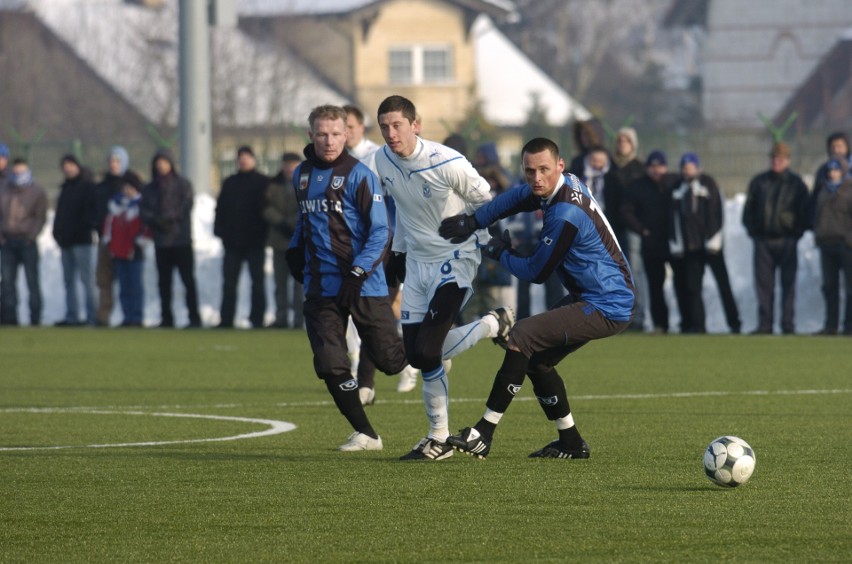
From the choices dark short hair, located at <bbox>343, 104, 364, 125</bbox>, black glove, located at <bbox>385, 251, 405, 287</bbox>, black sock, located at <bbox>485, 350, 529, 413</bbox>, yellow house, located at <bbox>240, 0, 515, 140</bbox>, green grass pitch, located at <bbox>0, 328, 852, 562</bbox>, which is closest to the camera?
green grass pitch, located at <bbox>0, 328, 852, 562</bbox>

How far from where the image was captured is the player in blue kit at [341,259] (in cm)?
954

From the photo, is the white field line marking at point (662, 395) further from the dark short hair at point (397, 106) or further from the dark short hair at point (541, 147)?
the dark short hair at point (541, 147)

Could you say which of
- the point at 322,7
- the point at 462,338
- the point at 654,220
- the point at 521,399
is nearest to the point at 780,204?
the point at 654,220

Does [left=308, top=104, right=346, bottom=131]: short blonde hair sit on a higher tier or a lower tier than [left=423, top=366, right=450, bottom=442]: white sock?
higher

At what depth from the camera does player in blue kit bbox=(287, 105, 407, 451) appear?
31.3 ft

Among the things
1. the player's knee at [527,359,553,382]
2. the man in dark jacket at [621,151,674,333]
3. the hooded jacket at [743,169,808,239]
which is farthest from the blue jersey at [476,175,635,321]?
the hooded jacket at [743,169,808,239]

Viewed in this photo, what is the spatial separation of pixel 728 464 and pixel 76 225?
15911 millimetres

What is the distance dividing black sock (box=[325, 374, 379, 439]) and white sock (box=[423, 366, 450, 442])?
0.49 m

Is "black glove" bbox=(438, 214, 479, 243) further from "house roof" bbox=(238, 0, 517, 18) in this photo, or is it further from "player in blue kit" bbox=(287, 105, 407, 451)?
"house roof" bbox=(238, 0, 517, 18)

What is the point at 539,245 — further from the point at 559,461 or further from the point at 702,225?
the point at 702,225

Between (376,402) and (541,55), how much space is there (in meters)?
61.4

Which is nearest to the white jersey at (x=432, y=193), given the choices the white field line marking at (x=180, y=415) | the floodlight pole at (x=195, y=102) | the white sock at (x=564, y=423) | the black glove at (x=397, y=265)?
the black glove at (x=397, y=265)

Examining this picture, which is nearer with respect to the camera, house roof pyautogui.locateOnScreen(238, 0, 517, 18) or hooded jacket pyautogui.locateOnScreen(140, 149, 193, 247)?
hooded jacket pyautogui.locateOnScreen(140, 149, 193, 247)

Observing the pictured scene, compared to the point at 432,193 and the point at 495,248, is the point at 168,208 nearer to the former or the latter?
the point at 432,193
